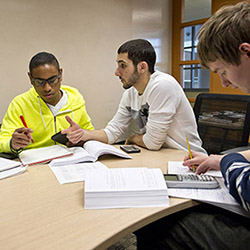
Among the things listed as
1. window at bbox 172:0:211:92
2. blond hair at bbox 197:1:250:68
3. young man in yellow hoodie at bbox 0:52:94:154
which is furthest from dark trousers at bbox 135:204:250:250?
window at bbox 172:0:211:92

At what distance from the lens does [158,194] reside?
83 cm

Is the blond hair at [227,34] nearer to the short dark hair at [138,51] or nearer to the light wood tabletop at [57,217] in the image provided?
the light wood tabletop at [57,217]

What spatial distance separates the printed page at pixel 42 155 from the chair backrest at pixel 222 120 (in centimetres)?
108

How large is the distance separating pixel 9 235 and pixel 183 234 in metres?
0.55

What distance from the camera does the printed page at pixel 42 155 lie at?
1.22 m

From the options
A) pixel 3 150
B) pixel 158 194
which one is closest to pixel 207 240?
pixel 158 194

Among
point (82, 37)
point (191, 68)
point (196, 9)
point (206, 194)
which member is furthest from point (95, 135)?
point (196, 9)

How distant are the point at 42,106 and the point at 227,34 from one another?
4.07 feet

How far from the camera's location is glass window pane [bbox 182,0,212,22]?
3.39m

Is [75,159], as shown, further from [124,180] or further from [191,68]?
[191,68]

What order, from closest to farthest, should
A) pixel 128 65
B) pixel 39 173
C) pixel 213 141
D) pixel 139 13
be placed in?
pixel 39 173 < pixel 128 65 < pixel 213 141 < pixel 139 13

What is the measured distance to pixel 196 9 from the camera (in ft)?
11.6

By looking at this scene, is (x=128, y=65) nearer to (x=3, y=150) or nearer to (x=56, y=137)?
(x=56, y=137)

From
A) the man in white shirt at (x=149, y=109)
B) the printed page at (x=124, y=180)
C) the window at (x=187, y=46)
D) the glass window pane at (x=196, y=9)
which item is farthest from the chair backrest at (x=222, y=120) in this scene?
the glass window pane at (x=196, y=9)
